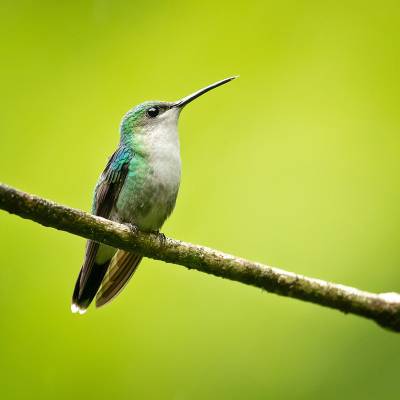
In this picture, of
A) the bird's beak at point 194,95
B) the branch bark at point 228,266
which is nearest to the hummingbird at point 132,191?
the bird's beak at point 194,95

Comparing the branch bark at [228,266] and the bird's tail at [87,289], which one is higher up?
the branch bark at [228,266]

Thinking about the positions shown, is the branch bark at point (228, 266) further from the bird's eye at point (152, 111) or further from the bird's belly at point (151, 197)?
the bird's eye at point (152, 111)

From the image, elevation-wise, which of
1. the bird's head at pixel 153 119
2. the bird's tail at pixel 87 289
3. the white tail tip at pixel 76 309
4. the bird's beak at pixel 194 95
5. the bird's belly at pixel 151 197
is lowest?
the white tail tip at pixel 76 309

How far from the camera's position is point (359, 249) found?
512 cm

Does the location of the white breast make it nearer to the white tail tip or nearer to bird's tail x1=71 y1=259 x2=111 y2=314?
bird's tail x1=71 y1=259 x2=111 y2=314

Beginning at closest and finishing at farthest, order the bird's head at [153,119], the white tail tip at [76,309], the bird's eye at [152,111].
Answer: the white tail tip at [76,309], the bird's head at [153,119], the bird's eye at [152,111]

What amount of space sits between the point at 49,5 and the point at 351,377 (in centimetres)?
408

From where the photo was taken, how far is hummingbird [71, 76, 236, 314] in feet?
15.9

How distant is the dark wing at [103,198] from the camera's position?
4.95 meters

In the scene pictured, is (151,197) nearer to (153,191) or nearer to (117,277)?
(153,191)

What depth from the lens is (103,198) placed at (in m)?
5.11

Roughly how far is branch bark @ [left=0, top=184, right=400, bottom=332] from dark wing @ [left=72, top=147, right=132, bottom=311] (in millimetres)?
1194

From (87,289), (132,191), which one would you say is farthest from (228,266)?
(87,289)

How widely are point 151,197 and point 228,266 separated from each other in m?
1.46
